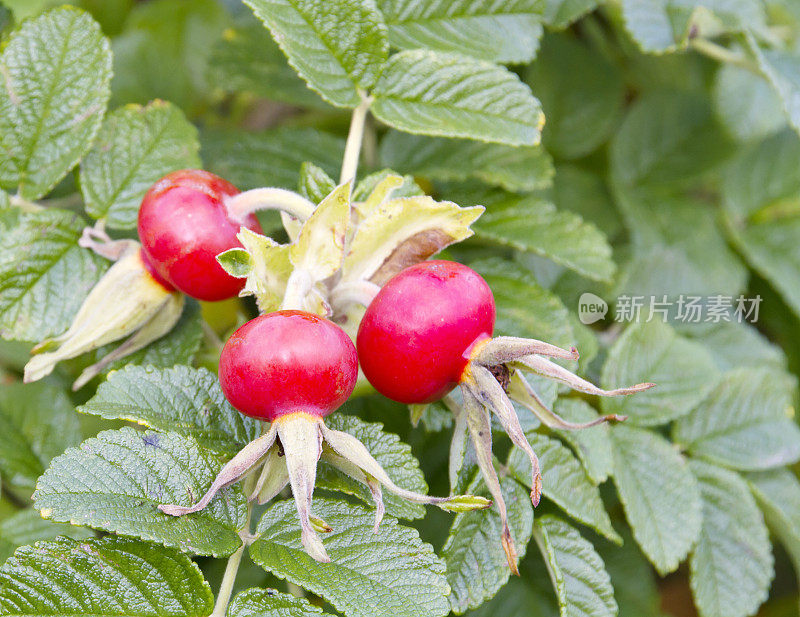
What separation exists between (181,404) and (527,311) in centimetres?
70

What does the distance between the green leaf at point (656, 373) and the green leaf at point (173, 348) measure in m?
0.82

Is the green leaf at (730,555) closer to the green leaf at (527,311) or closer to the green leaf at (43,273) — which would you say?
the green leaf at (527,311)

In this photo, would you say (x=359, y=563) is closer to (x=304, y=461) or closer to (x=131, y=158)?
(x=304, y=461)

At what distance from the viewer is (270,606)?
41.1 inches

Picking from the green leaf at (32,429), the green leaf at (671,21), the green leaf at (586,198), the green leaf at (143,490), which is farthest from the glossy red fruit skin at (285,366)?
the green leaf at (586,198)

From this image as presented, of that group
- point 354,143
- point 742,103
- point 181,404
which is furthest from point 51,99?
point 742,103

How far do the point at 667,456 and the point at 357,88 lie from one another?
3.15 ft

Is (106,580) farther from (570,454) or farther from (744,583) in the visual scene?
(744,583)

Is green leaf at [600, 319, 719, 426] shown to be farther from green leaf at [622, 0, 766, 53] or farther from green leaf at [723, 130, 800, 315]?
green leaf at [723, 130, 800, 315]

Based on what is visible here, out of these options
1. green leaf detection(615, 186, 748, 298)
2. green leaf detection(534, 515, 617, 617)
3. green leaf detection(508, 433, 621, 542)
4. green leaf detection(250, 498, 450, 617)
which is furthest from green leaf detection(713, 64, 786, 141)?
green leaf detection(250, 498, 450, 617)

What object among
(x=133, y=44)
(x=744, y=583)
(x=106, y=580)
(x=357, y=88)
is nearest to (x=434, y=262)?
(x=357, y=88)

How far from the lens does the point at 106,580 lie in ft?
3.40

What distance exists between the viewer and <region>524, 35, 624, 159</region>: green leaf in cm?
221

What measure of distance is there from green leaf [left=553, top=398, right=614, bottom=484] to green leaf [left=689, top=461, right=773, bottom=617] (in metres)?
0.34
